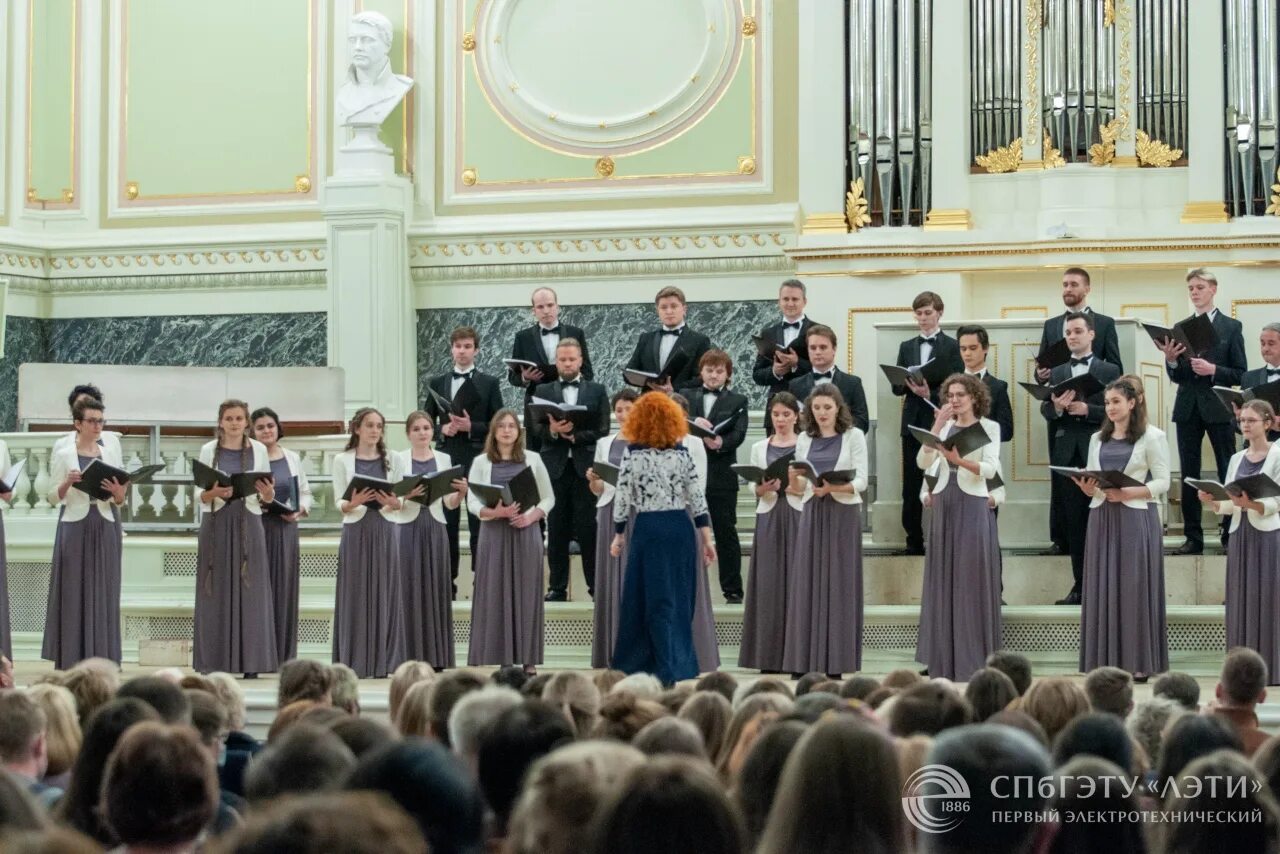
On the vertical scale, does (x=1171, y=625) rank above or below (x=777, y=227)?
below

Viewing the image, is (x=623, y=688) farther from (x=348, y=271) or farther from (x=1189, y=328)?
(x=348, y=271)

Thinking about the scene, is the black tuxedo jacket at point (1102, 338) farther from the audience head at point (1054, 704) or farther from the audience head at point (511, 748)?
the audience head at point (511, 748)

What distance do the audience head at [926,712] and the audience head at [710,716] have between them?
1.09 feet

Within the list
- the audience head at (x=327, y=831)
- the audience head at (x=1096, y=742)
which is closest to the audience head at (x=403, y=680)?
the audience head at (x=1096, y=742)

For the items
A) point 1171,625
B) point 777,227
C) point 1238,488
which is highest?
point 777,227

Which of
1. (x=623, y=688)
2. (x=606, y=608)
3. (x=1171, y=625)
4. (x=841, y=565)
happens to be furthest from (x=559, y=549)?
(x=623, y=688)

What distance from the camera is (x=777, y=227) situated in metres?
10.3

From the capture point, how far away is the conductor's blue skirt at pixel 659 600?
6973mm

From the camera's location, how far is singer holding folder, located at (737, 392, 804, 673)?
7582 millimetres

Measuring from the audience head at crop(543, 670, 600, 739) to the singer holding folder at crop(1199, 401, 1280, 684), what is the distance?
3541 millimetres

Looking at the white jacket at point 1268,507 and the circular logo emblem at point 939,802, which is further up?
the white jacket at point 1268,507

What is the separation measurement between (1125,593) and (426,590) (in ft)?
9.01

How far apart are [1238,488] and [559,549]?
2.90m

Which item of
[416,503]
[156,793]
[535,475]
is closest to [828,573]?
[535,475]
